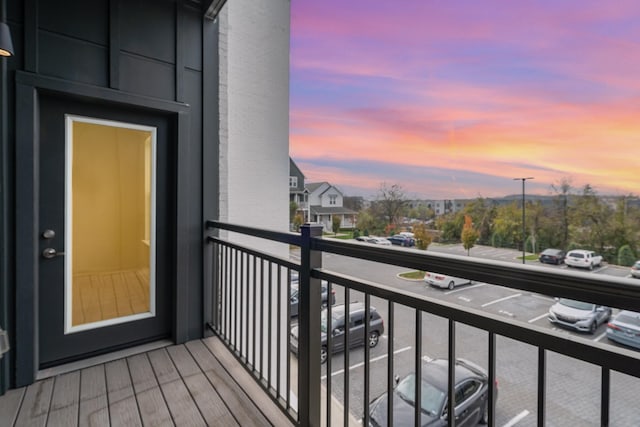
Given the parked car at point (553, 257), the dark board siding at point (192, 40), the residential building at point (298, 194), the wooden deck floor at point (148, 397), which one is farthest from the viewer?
the residential building at point (298, 194)

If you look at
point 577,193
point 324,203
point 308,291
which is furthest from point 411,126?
point 308,291

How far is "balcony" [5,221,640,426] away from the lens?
→ 2.40 ft

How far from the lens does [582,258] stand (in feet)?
11.7

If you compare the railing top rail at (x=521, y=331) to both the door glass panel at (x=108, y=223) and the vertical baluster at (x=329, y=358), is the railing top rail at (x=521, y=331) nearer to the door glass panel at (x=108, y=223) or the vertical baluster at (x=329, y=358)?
the vertical baluster at (x=329, y=358)

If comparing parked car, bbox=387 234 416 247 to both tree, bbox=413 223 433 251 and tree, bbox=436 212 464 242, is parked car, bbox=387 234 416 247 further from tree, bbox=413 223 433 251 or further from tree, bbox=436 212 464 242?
tree, bbox=436 212 464 242

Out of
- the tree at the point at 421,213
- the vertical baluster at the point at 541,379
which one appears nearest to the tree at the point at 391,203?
the tree at the point at 421,213

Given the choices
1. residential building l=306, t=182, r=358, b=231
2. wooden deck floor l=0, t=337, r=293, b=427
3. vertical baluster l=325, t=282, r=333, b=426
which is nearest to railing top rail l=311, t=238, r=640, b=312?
vertical baluster l=325, t=282, r=333, b=426

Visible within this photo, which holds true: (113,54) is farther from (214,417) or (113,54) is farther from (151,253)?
(214,417)

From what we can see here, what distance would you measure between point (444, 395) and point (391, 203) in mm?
4454

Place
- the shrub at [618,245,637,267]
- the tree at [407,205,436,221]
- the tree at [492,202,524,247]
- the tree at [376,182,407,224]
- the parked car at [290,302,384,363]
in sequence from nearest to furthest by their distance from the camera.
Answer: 1. the parked car at [290,302,384,363]
2. the shrub at [618,245,637,267]
3. the tree at [492,202,524,247]
4. the tree at [376,182,407,224]
5. the tree at [407,205,436,221]

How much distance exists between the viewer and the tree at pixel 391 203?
5.38m

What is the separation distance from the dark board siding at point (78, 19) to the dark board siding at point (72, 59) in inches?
1.7

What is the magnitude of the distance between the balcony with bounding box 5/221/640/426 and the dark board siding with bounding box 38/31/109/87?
4.31 feet

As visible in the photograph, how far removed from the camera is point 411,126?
38.2 ft
